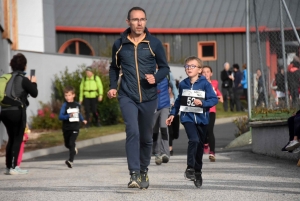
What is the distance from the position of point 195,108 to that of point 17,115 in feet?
12.6

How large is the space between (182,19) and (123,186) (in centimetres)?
3316

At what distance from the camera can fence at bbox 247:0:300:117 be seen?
16406 millimetres

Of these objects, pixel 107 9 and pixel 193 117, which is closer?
pixel 193 117

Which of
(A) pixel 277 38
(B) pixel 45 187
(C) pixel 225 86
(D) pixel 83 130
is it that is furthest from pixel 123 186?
(C) pixel 225 86

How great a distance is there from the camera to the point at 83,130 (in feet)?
86.5

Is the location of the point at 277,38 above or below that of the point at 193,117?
above

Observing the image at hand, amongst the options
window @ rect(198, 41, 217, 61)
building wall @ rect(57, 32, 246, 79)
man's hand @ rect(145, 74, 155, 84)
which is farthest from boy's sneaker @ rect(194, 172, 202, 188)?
window @ rect(198, 41, 217, 61)

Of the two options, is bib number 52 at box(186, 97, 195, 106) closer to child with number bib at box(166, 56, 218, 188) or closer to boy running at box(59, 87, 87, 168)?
child with number bib at box(166, 56, 218, 188)

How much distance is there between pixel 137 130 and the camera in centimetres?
1038

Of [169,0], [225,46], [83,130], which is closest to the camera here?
[83,130]

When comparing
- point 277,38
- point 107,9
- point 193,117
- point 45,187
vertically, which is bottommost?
point 45,187

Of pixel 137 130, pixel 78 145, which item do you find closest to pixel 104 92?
pixel 78 145

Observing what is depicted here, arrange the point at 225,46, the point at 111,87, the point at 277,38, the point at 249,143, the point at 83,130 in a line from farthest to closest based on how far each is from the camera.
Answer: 1. the point at 225,46
2. the point at 83,130
3. the point at 249,143
4. the point at 277,38
5. the point at 111,87

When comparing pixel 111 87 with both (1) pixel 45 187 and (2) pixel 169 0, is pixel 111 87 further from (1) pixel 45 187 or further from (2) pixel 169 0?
(2) pixel 169 0
